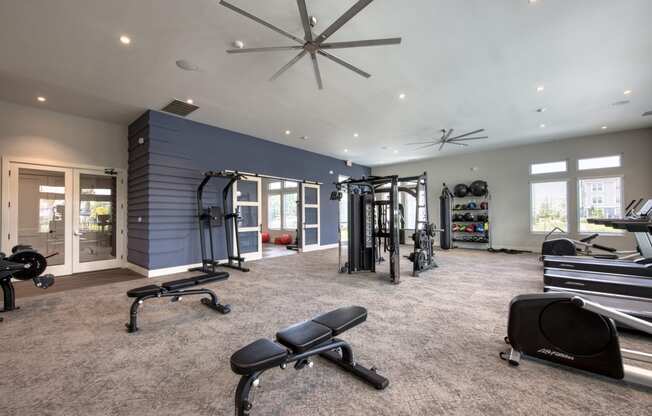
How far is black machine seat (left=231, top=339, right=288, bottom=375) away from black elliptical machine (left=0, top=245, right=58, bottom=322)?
3.89 metres

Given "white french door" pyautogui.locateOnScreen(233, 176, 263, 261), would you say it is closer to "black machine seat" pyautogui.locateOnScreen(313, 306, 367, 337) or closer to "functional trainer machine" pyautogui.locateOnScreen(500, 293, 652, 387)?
"black machine seat" pyautogui.locateOnScreen(313, 306, 367, 337)

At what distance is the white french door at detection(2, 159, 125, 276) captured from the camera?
16.1 feet

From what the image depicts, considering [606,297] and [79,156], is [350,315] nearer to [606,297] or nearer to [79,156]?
[606,297]

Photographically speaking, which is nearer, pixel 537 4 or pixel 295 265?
pixel 537 4

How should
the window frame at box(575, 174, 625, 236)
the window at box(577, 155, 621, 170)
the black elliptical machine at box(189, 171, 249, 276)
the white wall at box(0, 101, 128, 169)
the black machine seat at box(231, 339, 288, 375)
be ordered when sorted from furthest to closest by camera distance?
the window at box(577, 155, 621, 170)
the window frame at box(575, 174, 625, 236)
the black elliptical machine at box(189, 171, 249, 276)
the white wall at box(0, 101, 128, 169)
the black machine seat at box(231, 339, 288, 375)

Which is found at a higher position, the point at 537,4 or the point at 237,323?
the point at 537,4

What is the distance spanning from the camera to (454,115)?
578 centimetres

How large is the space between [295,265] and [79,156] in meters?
5.07

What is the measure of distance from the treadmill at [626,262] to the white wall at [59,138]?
884 cm

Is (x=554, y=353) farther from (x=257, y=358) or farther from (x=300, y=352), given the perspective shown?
(x=257, y=358)

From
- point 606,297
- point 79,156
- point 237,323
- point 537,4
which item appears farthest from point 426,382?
point 79,156

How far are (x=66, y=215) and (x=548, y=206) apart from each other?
1229 centimetres

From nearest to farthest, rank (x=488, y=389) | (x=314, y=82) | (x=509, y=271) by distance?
(x=488, y=389) → (x=314, y=82) → (x=509, y=271)

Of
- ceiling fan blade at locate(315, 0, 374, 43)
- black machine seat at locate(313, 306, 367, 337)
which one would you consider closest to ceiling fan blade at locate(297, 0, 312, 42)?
ceiling fan blade at locate(315, 0, 374, 43)
